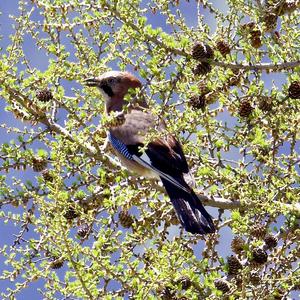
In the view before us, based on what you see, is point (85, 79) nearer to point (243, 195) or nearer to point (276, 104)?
point (276, 104)

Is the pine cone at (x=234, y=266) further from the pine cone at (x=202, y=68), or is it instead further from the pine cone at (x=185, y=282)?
the pine cone at (x=202, y=68)

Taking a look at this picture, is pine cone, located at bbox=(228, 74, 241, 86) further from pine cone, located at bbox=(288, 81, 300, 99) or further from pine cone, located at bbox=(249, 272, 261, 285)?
pine cone, located at bbox=(249, 272, 261, 285)

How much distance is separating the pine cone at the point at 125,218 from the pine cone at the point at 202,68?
121cm

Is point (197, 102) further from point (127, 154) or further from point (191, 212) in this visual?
point (127, 154)

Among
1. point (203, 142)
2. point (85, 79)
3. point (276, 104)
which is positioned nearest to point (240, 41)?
point (276, 104)

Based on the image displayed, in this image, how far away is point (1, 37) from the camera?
5.30 metres

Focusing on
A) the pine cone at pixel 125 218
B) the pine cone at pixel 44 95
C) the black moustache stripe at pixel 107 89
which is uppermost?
the black moustache stripe at pixel 107 89

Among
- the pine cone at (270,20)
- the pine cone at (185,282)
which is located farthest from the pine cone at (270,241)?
the pine cone at (270,20)

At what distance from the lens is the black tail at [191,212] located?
506 cm

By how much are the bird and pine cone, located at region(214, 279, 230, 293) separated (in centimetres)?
39

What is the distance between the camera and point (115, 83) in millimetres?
6863

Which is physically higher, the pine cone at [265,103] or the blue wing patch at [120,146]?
the blue wing patch at [120,146]

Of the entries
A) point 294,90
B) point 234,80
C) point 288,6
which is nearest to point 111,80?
point 234,80

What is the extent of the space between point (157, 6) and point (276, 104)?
127 centimetres
